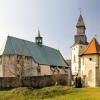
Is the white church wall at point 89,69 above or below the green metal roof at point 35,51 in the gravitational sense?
below

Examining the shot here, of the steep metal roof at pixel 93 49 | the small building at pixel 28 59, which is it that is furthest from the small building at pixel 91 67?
the small building at pixel 28 59

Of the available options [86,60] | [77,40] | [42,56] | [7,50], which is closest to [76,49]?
[77,40]

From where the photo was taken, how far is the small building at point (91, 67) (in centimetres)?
5084

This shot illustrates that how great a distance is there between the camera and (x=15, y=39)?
68312 mm

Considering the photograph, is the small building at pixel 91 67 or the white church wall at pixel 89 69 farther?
the white church wall at pixel 89 69

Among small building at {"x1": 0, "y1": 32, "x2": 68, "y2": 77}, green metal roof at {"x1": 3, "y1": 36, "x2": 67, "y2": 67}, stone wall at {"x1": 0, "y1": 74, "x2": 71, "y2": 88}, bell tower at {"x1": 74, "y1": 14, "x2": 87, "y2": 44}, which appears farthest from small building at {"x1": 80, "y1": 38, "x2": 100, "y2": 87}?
bell tower at {"x1": 74, "y1": 14, "x2": 87, "y2": 44}

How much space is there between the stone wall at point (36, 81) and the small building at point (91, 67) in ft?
13.8

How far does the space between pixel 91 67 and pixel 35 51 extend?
25628 millimetres

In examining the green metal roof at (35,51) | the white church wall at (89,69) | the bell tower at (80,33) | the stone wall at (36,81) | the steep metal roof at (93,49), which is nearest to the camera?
the stone wall at (36,81)

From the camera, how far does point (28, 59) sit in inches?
2704

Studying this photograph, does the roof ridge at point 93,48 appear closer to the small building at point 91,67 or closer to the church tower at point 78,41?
the small building at point 91,67

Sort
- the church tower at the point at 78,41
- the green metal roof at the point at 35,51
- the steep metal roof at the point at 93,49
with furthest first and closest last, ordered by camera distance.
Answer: the church tower at the point at 78,41 < the green metal roof at the point at 35,51 < the steep metal roof at the point at 93,49

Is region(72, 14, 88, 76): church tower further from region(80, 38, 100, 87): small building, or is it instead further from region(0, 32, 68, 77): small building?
region(80, 38, 100, 87): small building

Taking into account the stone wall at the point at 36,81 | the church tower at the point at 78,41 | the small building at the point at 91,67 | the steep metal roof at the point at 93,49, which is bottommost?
the stone wall at the point at 36,81
